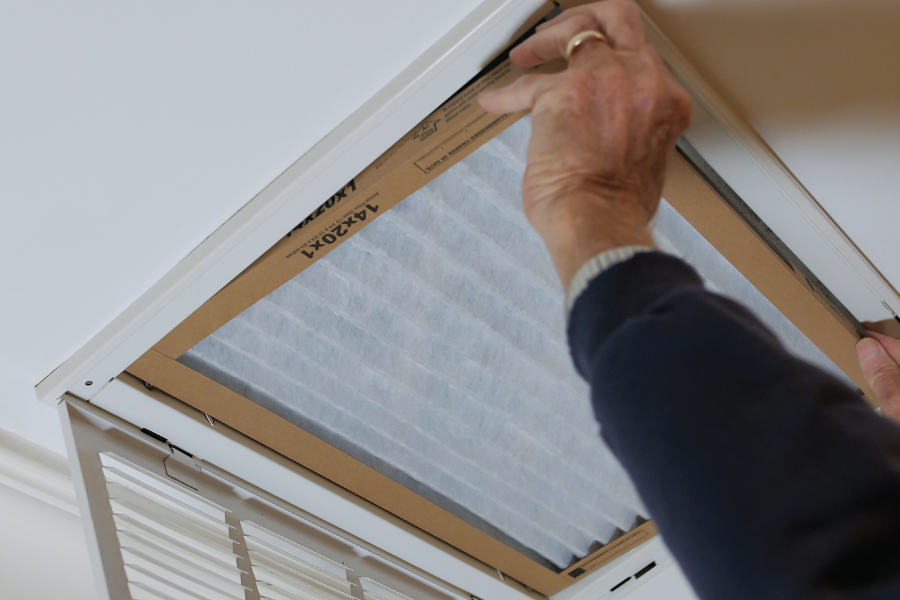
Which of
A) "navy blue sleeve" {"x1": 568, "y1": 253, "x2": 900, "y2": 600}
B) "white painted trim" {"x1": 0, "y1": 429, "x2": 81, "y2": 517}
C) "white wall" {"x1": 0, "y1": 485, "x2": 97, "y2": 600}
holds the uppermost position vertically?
"white painted trim" {"x1": 0, "y1": 429, "x2": 81, "y2": 517}

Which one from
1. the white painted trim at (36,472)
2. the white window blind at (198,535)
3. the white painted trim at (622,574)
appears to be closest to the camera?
the white window blind at (198,535)

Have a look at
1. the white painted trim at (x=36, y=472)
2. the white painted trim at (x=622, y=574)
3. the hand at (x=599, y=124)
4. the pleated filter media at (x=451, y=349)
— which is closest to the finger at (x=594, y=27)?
the hand at (x=599, y=124)

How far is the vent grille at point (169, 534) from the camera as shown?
84 cm

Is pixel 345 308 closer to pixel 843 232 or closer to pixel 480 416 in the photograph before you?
pixel 480 416

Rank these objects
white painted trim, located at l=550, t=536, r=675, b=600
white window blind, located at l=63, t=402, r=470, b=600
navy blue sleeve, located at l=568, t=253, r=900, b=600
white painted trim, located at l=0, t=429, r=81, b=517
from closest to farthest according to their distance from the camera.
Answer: navy blue sleeve, located at l=568, t=253, r=900, b=600 → white window blind, located at l=63, t=402, r=470, b=600 → white painted trim, located at l=0, t=429, r=81, b=517 → white painted trim, located at l=550, t=536, r=675, b=600

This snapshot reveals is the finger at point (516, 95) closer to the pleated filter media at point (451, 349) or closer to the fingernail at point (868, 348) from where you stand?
the pleated filter media at point (451, 349)

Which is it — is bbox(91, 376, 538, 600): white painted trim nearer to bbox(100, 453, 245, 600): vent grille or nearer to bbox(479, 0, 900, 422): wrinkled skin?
bbox(100, 453, 245, 600): vent grille

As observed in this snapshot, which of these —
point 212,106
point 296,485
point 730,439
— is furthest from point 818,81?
point 296,485

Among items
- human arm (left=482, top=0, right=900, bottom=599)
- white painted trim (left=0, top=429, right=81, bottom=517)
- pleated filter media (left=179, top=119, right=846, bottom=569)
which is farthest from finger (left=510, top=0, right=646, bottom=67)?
white painted trim (left=0, top=429, right=81, bottom=517)

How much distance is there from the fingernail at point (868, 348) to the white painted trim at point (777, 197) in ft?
0.13

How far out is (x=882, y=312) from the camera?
92 cm

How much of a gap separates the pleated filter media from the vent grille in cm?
20

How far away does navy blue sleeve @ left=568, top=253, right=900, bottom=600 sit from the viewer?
345mm

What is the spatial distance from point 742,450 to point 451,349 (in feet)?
1.80
